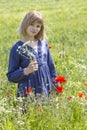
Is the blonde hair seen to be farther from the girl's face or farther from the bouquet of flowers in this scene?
the bouquet of flowers

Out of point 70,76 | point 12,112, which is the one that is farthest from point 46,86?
point 70,76

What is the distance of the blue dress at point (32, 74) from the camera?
4433mm

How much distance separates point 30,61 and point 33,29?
0.30 meters

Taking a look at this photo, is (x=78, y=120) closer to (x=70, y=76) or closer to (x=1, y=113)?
(x=1, y=113)

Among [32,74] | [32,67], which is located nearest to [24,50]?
[32,67]

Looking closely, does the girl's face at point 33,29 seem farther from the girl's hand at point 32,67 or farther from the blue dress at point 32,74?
the girl's hand at point 32,67

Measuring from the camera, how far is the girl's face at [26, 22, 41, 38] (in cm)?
445

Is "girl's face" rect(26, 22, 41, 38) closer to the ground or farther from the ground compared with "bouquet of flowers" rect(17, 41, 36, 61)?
farther from the ground

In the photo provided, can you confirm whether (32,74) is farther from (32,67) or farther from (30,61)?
(32,67)

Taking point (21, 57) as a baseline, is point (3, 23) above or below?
below

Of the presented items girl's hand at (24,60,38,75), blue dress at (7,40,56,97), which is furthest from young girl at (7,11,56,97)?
girl's hand at (24,60,38,75)

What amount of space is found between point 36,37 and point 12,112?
1.03m

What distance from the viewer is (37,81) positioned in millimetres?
4488

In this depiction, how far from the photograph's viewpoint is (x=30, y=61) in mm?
4395
